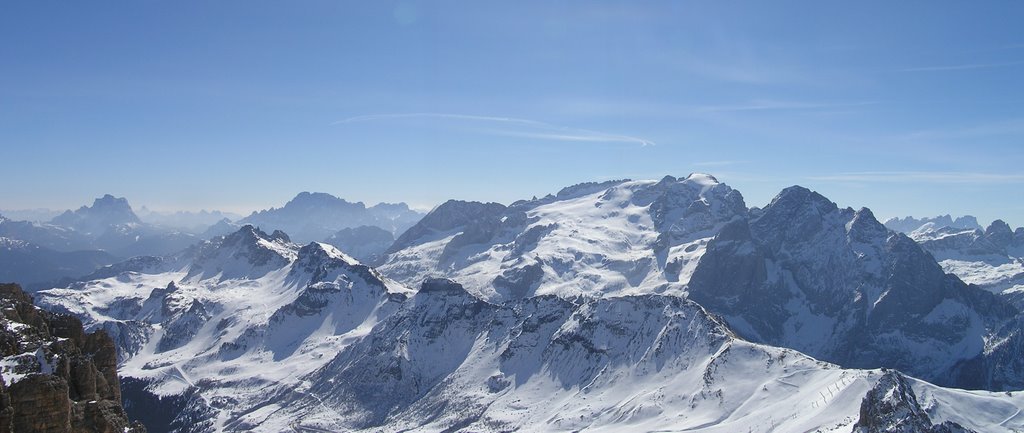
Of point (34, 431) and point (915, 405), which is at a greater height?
point (34, 431)

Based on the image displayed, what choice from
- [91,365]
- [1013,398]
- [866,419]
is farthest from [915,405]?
[91,365]

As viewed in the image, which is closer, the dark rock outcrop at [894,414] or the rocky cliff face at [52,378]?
the rocky cliff face at [52,378]

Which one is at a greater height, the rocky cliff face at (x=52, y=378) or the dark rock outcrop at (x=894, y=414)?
the rocky cliff face at (x=52, y=378)

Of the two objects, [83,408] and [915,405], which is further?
[915,405]

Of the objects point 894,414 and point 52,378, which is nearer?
point 52,378

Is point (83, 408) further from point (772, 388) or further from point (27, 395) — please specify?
point (772, 388)

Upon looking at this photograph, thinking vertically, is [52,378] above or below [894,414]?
above

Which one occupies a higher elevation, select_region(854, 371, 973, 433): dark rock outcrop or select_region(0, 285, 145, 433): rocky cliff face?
select_region(0, 285, 145, 433): rocky cliff face

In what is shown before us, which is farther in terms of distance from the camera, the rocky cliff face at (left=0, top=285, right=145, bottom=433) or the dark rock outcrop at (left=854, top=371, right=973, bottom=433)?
the dark rock outcrop at (left=854, top=371, right=973, bottom=433)
